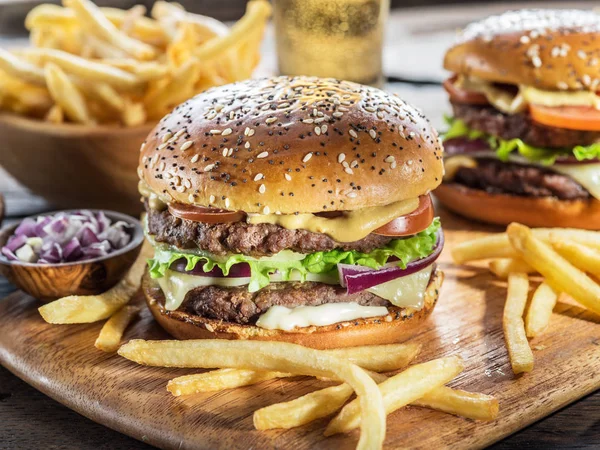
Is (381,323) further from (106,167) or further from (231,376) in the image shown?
(106,167)

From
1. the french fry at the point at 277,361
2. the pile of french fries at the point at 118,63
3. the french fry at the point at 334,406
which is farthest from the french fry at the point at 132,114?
the french fry at the point at 334,406

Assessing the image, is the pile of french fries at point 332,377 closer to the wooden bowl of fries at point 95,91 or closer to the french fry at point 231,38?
the wooden bowl of fries at point 95,91

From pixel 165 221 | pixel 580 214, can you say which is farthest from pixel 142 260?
pixel 580 214

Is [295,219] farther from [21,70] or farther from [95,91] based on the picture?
[21,70]

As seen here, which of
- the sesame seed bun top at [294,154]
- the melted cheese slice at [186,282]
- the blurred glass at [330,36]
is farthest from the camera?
the blurred glass at [330,36]

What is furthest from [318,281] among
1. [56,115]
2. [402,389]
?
[56,115]

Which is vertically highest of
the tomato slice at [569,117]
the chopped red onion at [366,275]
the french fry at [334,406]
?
the tomato slice at [569,117]
